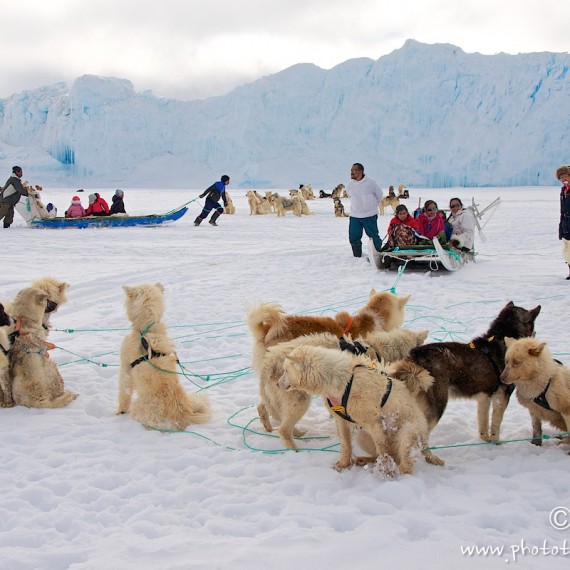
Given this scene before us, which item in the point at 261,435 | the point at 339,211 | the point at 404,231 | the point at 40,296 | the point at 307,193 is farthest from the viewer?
the point at 307,193

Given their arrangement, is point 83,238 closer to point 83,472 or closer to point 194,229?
point 194,229

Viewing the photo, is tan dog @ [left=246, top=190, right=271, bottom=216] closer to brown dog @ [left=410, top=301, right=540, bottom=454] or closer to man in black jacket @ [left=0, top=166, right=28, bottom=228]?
man in black jacket @ [left=0, top=166, right=28, bottom=228]

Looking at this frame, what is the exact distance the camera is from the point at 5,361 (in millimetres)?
3557

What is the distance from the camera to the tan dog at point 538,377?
2.94 metres

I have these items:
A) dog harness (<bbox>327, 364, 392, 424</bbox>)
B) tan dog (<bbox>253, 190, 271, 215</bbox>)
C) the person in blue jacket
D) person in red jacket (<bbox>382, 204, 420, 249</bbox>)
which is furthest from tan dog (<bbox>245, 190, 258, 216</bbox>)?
dog harness (<bbox>327, 364, 392, 424</bbox>)

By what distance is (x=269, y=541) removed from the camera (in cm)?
225

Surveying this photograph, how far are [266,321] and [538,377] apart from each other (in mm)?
1557

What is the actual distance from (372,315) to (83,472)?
2.11m

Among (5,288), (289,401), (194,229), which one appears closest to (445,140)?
(194,229)

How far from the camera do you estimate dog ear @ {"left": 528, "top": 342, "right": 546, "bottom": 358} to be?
291 centimetres

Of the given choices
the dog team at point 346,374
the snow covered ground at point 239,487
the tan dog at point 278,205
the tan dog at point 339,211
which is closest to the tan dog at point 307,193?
the tan dog at point 278,205

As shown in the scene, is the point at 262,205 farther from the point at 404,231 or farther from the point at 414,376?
the point at 414,376

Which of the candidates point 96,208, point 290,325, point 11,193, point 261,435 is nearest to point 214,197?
point 96,208

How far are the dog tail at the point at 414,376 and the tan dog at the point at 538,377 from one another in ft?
1.48
